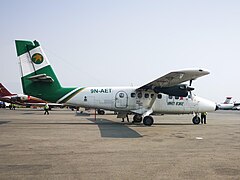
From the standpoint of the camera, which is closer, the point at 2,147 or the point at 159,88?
the point at 2,147

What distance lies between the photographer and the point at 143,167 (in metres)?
6.72

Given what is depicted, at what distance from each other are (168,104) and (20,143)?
13.5 m

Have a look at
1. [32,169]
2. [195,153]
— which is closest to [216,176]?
[195,153]

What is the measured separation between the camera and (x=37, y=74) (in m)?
19.1

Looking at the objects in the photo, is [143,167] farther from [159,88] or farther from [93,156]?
[159,88]

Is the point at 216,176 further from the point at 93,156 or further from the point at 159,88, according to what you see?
the point at 159,88

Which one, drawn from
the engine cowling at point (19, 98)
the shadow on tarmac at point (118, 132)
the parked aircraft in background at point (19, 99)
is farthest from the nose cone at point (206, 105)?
the engine cowling at point (19, 98)

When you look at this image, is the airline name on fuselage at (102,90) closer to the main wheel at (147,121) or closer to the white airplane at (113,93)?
the white airplane at (113,93)

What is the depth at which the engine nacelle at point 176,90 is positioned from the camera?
788 inches

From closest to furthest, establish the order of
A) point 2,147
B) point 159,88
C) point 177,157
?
point 177,157, point 2,147, point 159,88

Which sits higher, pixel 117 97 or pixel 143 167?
pixel 117 97

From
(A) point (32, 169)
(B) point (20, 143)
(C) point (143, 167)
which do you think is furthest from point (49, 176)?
(B) point (20, 143)

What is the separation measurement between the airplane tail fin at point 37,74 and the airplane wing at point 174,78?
21.7ft

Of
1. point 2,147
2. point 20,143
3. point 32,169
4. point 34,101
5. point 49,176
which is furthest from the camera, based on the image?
point 34,101
